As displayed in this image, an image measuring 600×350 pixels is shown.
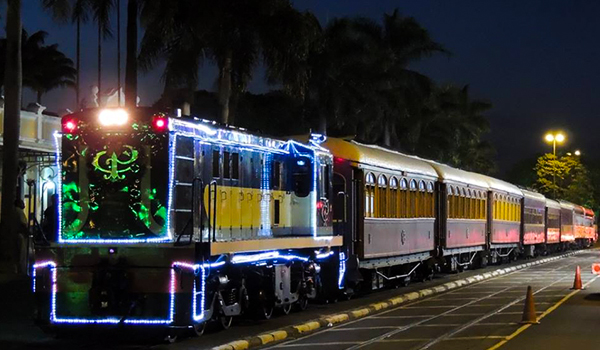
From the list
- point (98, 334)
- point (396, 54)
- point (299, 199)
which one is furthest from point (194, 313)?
point (396, 54)

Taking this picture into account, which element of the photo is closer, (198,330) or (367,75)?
(198,330)

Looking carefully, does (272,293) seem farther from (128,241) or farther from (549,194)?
(549,194)

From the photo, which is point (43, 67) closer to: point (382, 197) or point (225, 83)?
point (225, 83)

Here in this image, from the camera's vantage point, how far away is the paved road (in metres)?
15.1

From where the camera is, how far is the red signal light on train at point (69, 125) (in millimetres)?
15016

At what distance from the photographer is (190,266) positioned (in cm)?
1409

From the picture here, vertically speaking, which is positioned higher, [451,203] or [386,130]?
[386,130]

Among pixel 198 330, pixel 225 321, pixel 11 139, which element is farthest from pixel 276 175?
pixel 11 139

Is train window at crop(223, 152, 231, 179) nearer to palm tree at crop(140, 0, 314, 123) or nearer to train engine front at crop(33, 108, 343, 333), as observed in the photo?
train engine front at crop(33, 108, 343, 333)

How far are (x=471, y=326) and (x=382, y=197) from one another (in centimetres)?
793

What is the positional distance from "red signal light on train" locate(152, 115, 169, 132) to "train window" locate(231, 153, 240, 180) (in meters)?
2.32

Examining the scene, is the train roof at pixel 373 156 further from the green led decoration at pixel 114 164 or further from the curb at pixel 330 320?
the green led decoration at pixel 114 164

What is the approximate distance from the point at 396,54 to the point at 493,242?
16178 mm

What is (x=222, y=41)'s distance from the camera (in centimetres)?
2920
